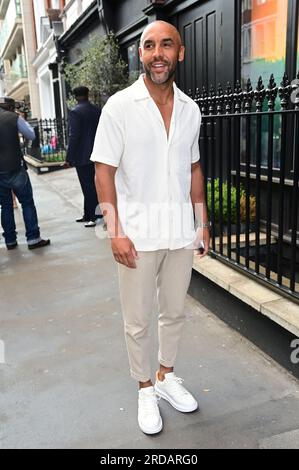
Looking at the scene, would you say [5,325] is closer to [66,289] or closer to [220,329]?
[66,289]

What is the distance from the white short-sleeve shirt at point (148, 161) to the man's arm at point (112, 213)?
49 millimetres

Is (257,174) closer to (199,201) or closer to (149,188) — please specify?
(199,201)

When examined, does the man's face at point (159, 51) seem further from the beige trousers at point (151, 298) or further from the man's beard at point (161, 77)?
the beige trousers at point (151, 298)

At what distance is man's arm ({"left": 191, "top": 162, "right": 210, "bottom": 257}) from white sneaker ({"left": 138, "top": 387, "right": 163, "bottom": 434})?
86 centimetres

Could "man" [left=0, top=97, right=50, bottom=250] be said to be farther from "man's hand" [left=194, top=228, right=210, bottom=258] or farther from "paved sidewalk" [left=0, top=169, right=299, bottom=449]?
"man's hand" [left=194, top=228, right=210, bottom=258]

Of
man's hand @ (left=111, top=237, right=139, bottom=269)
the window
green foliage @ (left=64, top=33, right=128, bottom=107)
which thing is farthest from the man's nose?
green foliage @ (left=64, top=33, right=128, bottom=107)

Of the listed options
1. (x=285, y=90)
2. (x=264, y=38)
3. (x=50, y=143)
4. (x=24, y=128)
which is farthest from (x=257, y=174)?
(x=50, y=143)

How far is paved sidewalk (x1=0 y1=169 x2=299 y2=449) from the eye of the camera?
244cm

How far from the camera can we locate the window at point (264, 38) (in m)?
4.77

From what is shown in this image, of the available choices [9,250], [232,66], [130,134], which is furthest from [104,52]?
[130,134]

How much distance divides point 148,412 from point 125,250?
0.93m

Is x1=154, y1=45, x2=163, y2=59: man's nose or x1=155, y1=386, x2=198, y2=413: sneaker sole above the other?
x1=154, y1=45, x2=163, y2=59: man's nose

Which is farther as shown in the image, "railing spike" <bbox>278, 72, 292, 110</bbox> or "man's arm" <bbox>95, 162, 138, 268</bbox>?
"railing spike" <bbox>278, 72, 292, 110</bbox>

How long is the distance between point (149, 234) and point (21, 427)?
50.9 inches
